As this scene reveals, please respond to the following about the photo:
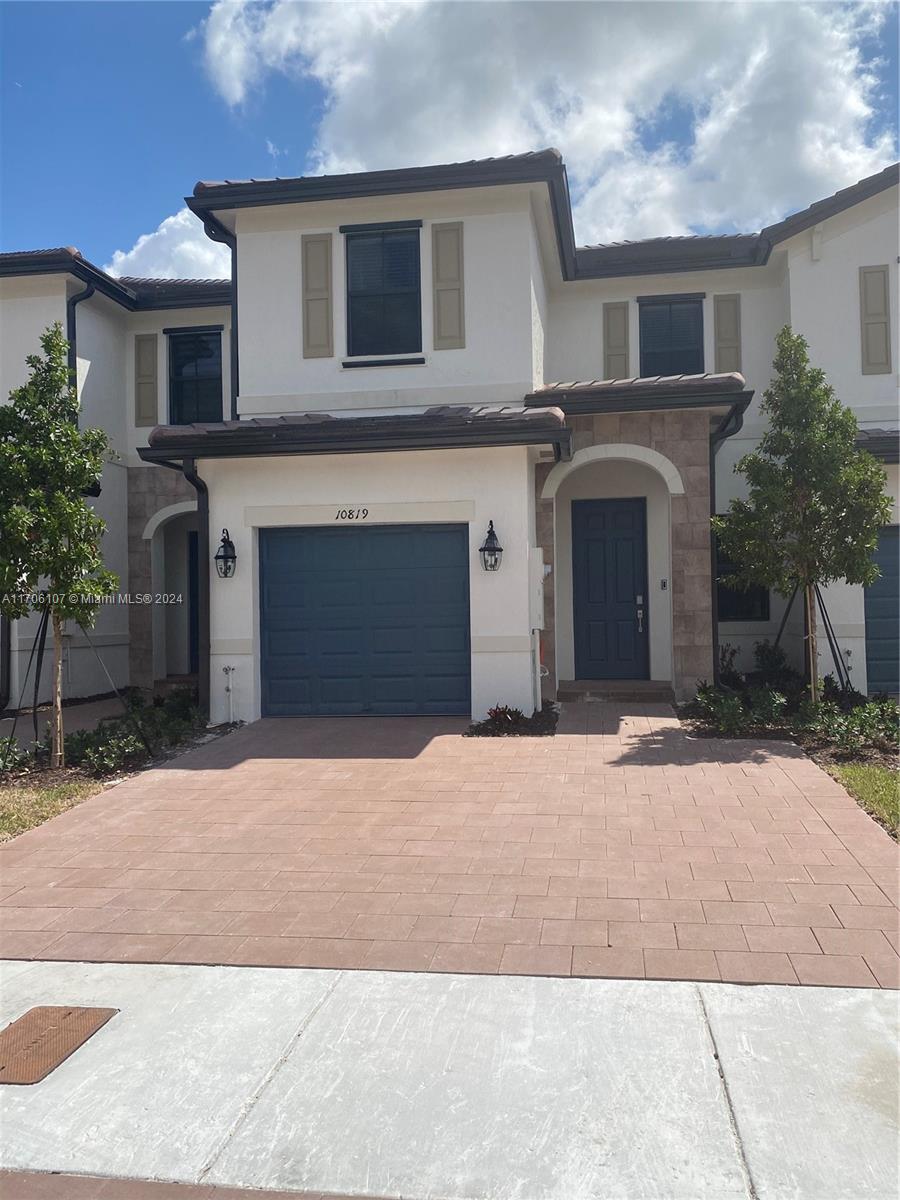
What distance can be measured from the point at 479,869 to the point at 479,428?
602cm

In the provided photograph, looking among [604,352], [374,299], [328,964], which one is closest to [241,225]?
[374,299]

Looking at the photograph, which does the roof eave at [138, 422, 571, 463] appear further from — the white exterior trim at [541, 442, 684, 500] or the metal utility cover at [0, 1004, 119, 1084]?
the metal utility cover at [0, 1004, 119, 1084]

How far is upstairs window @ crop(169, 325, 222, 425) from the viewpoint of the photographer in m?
16.1

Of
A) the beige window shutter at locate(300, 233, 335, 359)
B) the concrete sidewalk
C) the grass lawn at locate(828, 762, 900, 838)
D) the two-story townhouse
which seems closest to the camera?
the concrete sidewalk

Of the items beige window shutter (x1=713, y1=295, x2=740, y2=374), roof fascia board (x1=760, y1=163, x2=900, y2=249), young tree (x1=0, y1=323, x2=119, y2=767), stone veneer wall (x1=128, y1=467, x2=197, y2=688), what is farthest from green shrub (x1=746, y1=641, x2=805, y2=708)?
stone veneer wall (x1=128, y1=467, x2=197, y2=688)

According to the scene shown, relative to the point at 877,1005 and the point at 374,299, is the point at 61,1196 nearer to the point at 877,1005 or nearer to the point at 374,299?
the point at 877,1005

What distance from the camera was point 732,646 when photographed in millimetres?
14352

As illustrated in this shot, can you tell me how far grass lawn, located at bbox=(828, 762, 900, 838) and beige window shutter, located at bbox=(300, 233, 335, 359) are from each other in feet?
26.6

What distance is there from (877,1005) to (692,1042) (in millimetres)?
924

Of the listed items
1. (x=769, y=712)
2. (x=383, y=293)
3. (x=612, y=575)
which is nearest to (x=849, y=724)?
(x=769, y=712)

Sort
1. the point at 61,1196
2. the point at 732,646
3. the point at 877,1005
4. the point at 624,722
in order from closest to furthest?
the point at 61,1196
the point at 877,1005
the point at 624,722
the point at 732,646

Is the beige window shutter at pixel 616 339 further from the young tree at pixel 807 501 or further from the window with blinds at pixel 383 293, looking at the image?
the young tree at pixel 807 501

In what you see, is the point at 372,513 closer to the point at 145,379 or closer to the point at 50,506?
the point at 50,506

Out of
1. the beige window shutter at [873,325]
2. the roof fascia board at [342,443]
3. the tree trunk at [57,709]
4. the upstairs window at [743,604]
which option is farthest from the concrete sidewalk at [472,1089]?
the beige window shutter at [873,325]
